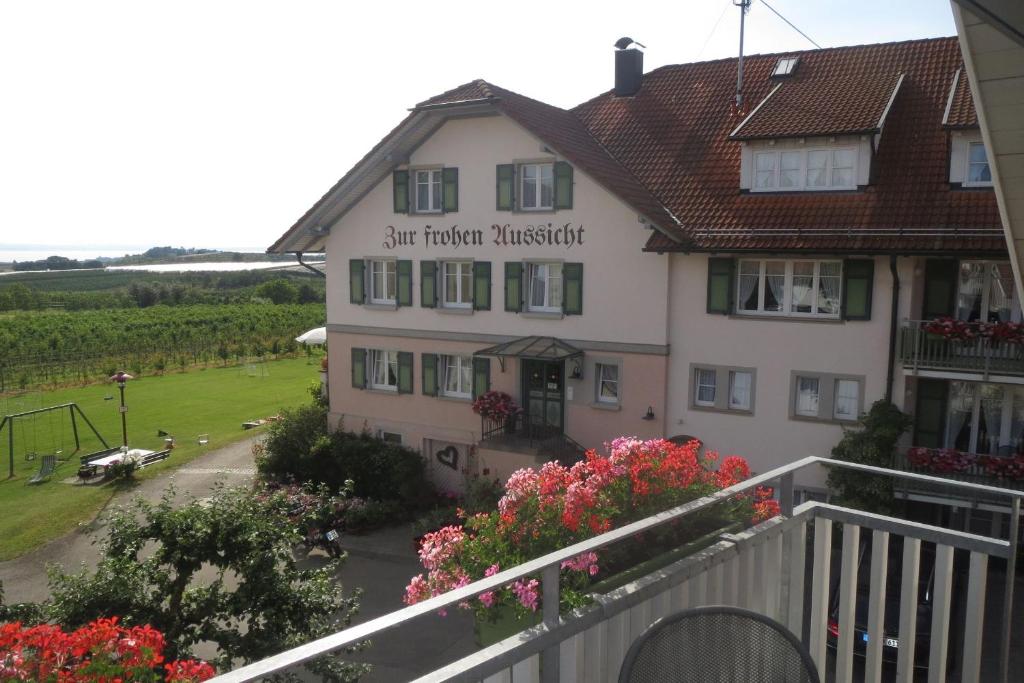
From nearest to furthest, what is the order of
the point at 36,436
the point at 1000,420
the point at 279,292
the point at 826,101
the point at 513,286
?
the point at 1000,420 < the point at 826,101 < the point at 513,286 < the point at 36,436 < the point at 279,292

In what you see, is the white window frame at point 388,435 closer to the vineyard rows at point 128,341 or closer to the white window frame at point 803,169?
the white window frame at point 803,169

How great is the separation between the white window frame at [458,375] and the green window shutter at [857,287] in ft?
32.5

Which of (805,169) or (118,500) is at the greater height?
(805,169)

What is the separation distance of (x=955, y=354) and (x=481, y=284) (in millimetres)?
11342

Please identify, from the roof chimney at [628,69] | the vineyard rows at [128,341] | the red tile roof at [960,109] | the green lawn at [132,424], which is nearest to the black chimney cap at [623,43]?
the roof chimney at [628,69]

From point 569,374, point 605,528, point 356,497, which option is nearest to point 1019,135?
point 605,528

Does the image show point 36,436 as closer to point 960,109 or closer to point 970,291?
point 970,291

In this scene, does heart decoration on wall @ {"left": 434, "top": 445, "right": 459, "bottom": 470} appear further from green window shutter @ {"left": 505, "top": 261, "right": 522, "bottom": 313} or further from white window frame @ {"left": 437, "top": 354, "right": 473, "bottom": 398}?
green window shutter @ {"left": 505, "top": 261, "right": 522, "bottom": 313}

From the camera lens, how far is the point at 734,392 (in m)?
19.6

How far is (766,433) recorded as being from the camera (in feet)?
63.0

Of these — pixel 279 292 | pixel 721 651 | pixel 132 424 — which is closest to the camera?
pixel 721 651

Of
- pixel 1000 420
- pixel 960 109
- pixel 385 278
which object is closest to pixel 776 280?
pixel 960 109

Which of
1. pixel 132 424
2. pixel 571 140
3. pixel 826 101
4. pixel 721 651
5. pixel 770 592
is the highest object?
pixel 826 101

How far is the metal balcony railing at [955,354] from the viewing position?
53.6 feet
